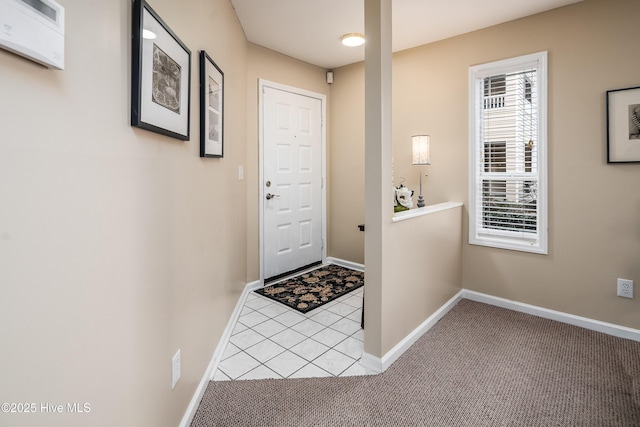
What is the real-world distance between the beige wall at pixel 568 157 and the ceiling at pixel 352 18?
15 centimetres

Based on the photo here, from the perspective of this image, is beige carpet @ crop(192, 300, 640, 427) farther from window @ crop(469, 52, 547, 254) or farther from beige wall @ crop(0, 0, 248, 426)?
window @ crop(469, 52, 547, 254)

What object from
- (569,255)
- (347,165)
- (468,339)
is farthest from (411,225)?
(347,165)

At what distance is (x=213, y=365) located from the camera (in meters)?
2.09

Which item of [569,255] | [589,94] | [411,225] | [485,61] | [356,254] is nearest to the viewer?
[411,225]

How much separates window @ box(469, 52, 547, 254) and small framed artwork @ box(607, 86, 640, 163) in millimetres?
410

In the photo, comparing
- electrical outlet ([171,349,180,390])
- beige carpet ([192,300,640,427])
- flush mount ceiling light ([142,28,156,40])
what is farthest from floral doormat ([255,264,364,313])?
flush mount ceiling light ([142,28,156,40])

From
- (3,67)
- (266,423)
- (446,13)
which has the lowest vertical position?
(266,423)

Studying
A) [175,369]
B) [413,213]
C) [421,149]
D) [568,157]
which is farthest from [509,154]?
[175,369]

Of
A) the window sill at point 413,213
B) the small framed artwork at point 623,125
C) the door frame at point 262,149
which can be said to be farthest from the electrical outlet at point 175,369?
the small framed artwork at point 623,125

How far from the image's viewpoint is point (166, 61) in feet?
4.39

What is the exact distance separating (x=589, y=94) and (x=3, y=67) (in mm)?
3298

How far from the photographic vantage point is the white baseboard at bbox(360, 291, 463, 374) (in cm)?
209

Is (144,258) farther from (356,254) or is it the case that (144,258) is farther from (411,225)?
(356,254)

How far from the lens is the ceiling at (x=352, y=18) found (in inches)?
103
